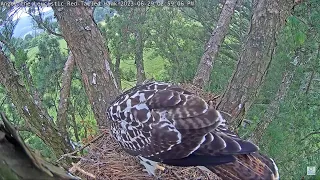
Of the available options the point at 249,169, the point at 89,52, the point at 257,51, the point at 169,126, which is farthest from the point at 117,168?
the point at 257,51

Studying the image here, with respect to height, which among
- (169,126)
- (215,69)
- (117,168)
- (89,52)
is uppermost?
(89,52)

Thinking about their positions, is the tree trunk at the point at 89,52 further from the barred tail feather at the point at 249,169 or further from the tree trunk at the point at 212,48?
the barred tail feather at the point at 249,169

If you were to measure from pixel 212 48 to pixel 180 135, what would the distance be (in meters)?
1.62

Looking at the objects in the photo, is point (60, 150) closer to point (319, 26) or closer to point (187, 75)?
point (319, 26)

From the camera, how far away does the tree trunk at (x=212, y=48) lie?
3.68m

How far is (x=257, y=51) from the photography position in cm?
268

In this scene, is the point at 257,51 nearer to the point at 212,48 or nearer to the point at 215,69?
the point at 212,48

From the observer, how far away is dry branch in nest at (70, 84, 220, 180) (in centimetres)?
259

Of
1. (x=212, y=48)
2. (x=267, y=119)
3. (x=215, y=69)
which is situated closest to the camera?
(x=212, y=48)

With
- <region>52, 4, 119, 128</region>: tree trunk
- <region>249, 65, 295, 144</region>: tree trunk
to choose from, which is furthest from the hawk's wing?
<region>249, 65, 295, 144</region>: tree trunk

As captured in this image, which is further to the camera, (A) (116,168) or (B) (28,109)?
(B) (28,109)

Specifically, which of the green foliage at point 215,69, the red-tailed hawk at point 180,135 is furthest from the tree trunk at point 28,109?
the red-tailed hawk at point 180,135

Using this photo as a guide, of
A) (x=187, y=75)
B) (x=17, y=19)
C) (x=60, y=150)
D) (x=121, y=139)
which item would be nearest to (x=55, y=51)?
(x=17, y=19)

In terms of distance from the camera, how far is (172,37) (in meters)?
8.61
